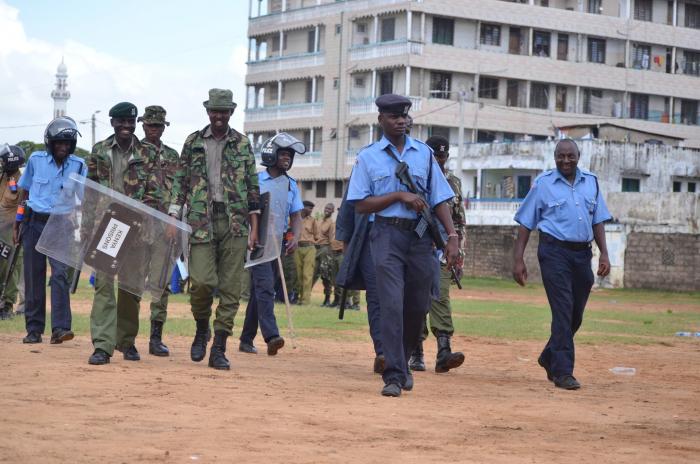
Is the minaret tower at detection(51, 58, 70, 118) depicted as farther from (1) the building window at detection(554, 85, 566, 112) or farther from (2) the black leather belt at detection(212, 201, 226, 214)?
(2) the black leather belt at detection(212, 201, 226, 214)

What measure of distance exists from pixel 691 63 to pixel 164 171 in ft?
223

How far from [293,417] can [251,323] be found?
561 centimetres

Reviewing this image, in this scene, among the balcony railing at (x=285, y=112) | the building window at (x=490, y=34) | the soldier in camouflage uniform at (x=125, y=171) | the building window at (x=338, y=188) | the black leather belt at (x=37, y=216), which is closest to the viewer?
the soldier in camouflage uniform at (x=125, y=171)

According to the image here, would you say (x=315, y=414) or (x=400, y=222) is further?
(x=400, y=222)

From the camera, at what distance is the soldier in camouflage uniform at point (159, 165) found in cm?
1229

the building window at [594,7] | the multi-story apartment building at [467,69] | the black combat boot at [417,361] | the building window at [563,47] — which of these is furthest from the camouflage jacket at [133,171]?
the building window at [594,7]

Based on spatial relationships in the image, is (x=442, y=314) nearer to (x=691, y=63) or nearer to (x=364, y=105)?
(x=364, y=105)

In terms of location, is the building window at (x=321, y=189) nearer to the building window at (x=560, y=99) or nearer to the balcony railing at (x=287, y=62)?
the balcony railing at (x=287, y=62)

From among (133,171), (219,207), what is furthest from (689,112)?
(219,207)

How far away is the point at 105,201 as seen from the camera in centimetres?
1163

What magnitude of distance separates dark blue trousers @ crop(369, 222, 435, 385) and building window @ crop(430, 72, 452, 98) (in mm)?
57059

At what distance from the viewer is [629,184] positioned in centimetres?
5991

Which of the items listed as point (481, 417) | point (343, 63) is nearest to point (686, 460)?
point (481, 417)

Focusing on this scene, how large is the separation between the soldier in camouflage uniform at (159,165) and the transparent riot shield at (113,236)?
0.36 m
